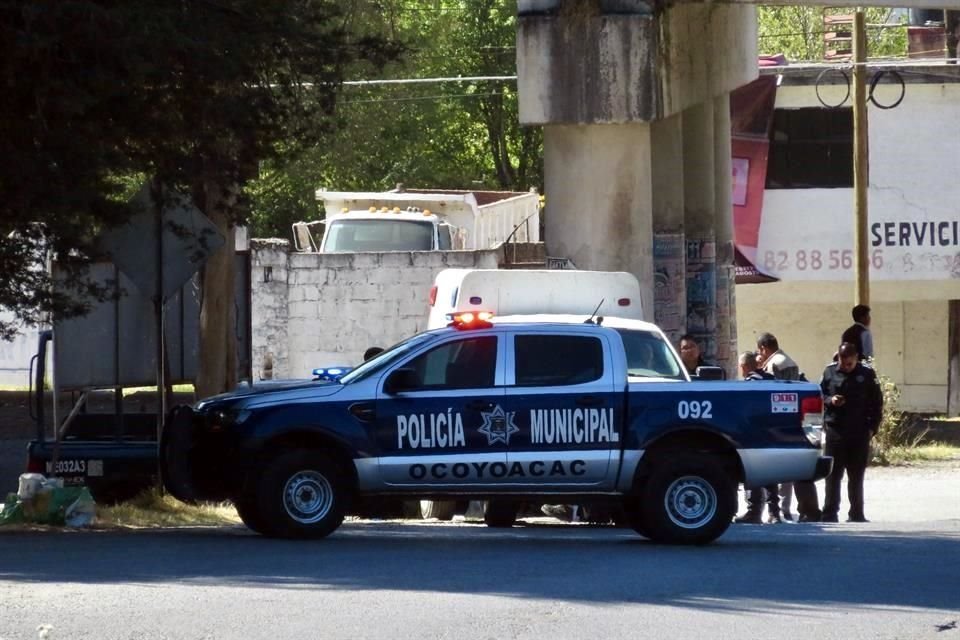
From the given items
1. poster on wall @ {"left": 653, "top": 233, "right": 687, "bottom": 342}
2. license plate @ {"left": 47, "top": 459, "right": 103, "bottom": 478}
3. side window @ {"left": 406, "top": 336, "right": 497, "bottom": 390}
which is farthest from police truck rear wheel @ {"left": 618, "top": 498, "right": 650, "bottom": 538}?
poster on wall @ {"left": 653, "top": 233, "right": 687, "bottom": 342}

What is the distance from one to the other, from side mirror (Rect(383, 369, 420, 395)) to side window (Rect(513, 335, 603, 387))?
0.79 meters

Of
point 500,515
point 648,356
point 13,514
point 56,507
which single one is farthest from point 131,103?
point 500,515

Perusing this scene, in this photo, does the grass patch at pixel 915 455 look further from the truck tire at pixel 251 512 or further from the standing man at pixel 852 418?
the truck tire at pixel 251 512

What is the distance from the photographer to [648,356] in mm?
12820

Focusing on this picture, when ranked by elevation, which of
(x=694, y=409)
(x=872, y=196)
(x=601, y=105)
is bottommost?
(x=694, y=409)

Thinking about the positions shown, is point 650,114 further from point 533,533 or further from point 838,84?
point 838,84

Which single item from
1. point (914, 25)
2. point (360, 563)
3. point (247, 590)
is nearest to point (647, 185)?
point (360, 563)

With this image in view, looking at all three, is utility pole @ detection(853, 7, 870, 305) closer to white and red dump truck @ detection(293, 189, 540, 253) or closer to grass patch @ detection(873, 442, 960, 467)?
grass patch @ detection(873, 442, 960, 467)

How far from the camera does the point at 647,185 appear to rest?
66.9ft

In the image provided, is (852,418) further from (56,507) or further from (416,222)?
(416,222)

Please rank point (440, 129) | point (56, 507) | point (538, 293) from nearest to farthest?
1. point (56, 507)
2. point (538, 293)
3. point (440, 129)

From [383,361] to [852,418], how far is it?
586 cm

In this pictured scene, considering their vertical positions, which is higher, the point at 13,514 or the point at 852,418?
the point at 852,418

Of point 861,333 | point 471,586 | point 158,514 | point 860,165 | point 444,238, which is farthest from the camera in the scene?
point 444,238
